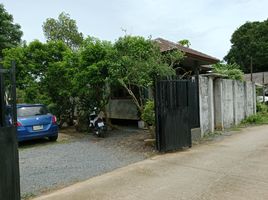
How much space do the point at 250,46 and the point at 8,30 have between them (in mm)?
31636

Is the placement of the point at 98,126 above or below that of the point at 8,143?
below

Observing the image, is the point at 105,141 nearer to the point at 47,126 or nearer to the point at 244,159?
the point at 47,126

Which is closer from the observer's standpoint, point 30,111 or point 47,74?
point 30,111

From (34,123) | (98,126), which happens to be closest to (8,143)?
(34,123)

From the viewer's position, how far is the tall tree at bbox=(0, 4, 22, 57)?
28586mm

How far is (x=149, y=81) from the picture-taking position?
1107 centimetres

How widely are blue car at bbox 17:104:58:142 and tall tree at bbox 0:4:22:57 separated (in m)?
18.2

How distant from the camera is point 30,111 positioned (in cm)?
1177

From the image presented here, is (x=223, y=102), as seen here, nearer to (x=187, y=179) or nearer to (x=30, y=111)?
(x=30, y=111)

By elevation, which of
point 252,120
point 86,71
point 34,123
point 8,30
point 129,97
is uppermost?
point 8,30

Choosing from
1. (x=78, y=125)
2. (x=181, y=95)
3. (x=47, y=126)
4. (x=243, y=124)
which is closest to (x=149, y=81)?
(x=181, y=95)

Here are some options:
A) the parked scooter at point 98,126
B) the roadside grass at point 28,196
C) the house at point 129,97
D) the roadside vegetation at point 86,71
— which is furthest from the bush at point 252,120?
the roadside grass at point 28,196

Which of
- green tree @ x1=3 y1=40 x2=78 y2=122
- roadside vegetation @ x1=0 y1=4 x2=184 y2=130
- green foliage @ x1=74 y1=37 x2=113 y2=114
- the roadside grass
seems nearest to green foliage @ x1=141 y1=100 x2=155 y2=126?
roadside vegetation @ x1=0 y1=4 x2=184 y2=130

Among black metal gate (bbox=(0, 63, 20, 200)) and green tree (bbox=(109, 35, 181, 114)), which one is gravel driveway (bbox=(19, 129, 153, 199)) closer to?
black metal gate (bbox=(0, 63, 20, 200))
